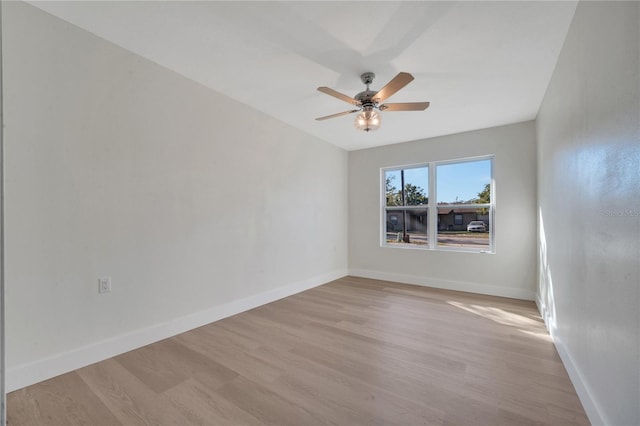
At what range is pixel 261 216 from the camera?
3633 millimetres

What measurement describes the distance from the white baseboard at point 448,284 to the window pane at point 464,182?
125 centimetres

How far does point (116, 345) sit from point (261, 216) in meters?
1.91

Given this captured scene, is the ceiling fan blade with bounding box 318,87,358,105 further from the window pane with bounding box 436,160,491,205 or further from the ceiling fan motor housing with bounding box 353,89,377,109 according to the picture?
the window pane with bounding box 436,160,491,205

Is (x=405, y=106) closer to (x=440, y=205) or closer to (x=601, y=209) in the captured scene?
(x=601, y=209)

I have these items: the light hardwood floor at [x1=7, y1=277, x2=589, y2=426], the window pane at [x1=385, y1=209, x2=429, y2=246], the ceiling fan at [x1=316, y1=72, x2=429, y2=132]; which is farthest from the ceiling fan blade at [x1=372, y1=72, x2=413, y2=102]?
the window pane at [x1=385, y1=209, x2=429, y2=246]

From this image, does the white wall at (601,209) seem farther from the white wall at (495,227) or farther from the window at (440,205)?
the window at (440,205)

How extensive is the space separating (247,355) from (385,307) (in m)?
1.83

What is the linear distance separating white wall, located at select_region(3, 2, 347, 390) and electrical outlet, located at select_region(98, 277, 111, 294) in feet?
0.14

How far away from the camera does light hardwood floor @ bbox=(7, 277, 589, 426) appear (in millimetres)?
1659

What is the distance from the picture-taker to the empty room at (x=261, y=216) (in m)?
1.61

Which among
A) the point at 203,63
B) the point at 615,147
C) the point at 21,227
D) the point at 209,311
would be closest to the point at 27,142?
the point at 21,227

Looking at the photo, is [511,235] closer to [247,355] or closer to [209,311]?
[247,355]

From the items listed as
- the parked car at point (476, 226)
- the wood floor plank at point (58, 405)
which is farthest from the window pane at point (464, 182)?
the wood floor plank at point (58, 405)

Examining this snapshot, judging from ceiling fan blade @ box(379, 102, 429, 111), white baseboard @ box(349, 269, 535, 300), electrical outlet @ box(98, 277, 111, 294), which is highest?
ceiling fan blade @ box(379, 102, 429, 111)
